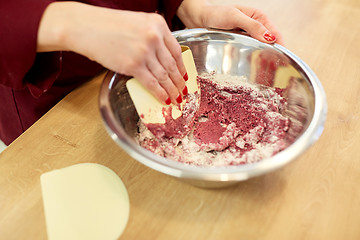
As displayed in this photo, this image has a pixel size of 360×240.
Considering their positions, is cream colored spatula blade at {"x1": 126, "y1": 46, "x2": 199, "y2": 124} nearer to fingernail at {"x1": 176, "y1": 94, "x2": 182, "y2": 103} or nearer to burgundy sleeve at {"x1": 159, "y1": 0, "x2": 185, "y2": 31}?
fingernail at {"x1": 176, "y1": 94, "x2": 182, "y2": 103}

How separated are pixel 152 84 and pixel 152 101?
7 cm

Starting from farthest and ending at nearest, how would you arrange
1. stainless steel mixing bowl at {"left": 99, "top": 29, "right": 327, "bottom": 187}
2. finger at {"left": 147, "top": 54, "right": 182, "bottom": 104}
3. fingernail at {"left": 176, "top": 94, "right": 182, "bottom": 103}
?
fingernail at {"left": 176, "top": 94, "right": 182, "bottom": 103} → finger at {"left": 147, "top": 54, "right": 182, "bottom": 104} → stainless steel mixing bowl at {"left": 99, "top": 29, "right": 327, "bottom": 187}

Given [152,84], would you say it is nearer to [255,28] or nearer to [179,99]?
[179,99]

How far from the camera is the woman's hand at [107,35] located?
566 millimetres

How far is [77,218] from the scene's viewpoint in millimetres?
592

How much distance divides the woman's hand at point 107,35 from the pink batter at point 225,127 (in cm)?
19

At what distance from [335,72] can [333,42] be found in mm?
172

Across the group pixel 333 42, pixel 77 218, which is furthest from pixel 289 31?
pixel 77 218

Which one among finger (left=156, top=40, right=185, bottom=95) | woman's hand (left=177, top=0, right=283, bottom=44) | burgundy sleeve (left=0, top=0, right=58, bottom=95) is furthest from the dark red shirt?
finger (left=156, top=40, right=185, bottom=95)

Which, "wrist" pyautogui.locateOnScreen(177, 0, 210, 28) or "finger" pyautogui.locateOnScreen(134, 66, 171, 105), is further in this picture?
"wrist" pyautogui.locateOnScreen(177, 0, 210, 28)

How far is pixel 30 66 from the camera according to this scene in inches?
24.3

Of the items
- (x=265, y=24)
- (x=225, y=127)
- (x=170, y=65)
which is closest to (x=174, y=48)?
(x=170, y=65)

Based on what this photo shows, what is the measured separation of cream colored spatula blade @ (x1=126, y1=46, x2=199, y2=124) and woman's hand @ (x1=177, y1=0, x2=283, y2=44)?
0.17 m

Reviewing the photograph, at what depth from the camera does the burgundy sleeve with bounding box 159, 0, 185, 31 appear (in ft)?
3.22
